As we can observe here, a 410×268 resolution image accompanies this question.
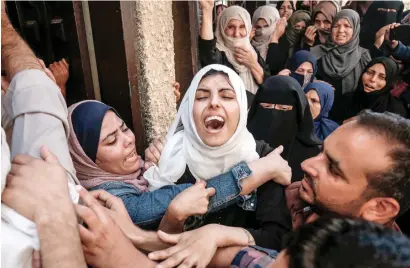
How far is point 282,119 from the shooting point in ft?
7.54

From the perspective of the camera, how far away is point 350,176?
4.04 feet

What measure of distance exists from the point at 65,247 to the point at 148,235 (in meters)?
0.45

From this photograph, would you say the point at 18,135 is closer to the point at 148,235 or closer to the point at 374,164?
the point at 148,235

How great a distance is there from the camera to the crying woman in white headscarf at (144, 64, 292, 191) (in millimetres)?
1586

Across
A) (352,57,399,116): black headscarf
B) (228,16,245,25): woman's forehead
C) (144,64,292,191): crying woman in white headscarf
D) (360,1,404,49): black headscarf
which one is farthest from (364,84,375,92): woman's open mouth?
(144,64,292,191): crying woman in white headscarf

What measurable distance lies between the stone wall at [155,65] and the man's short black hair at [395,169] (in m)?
1.34

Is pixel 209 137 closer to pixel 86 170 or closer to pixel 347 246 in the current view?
pixel 86 170

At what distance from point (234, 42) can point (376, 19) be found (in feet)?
8.05

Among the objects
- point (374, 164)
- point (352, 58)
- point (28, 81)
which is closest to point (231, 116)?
point (374, 164)

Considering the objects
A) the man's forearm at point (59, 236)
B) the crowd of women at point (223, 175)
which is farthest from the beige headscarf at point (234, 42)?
the man's forearm at point (59, 236)

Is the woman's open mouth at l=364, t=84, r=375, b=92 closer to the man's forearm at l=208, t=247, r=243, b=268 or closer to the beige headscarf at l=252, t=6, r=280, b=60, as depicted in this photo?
the beige headscarf at l=252, t=6, r=280, b=60

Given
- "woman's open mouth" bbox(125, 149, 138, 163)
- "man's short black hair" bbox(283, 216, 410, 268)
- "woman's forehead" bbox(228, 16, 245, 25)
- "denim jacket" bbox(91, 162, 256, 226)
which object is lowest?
"denim jacket" bbox(91, 162, 256, 226)

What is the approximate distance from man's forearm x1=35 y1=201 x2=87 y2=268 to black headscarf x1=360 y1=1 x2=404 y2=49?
494 centimetres

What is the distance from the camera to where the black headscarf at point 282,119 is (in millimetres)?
2286
